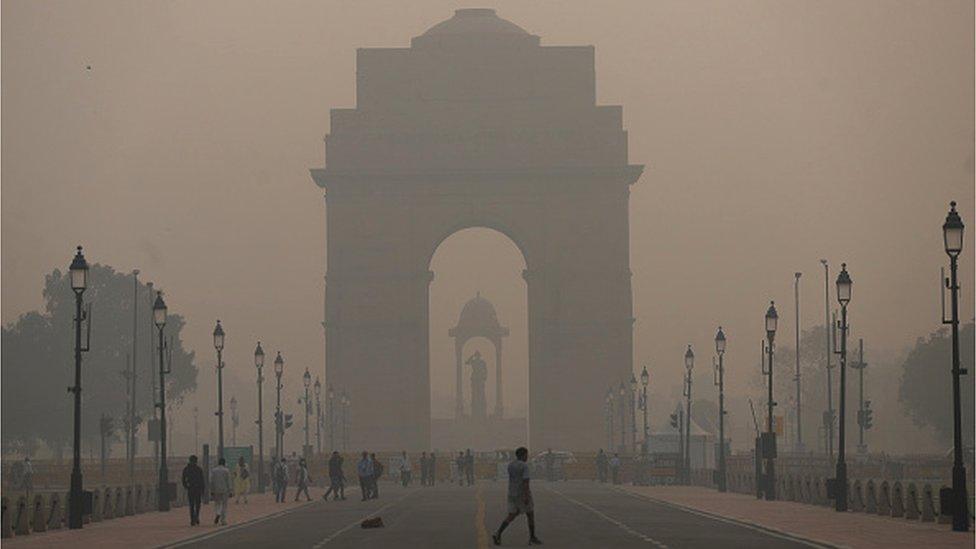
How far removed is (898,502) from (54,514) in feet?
58.8

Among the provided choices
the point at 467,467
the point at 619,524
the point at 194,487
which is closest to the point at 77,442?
the point at 194,487

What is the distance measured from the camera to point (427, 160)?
148 metres

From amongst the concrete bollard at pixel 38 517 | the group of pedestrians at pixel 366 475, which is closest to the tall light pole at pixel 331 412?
the group of pedestrians at pixel 366 475

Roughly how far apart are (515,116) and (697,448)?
3915cm

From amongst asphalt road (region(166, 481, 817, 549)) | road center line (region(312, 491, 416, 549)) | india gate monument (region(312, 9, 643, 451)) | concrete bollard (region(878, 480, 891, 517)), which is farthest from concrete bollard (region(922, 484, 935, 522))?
india gate monument (region(312, 9, 643, 451))

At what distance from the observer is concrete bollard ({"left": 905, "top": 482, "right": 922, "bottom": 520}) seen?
48562 millimetres

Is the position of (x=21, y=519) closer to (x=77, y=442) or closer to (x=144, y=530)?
(x=77, y=442)

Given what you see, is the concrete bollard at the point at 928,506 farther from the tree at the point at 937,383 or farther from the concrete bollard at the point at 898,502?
the tree at the point at 937,383

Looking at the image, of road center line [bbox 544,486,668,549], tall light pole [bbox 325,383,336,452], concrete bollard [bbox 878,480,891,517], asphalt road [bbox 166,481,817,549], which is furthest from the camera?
tall light pole [bbox 325,383,336,452]

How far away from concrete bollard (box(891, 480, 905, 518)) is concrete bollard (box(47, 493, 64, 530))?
17.8 meters

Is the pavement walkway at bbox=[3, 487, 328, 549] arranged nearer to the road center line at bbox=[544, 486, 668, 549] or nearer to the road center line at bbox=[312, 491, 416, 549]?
the road center line at bbox=[312, 491, 416, 549]

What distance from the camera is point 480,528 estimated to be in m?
47.0

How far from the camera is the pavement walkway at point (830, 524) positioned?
3962cm

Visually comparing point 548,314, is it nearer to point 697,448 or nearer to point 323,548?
point 697,448
